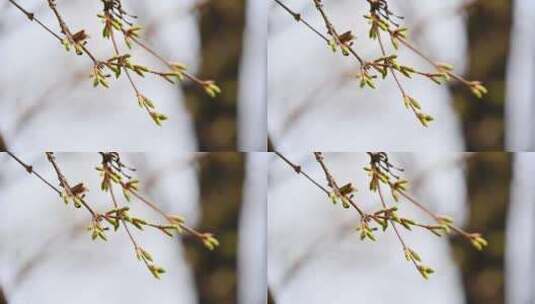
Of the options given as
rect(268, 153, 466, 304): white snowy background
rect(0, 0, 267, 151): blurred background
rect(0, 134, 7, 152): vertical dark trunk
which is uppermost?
rect(0, 0, 267, 151): blurred background

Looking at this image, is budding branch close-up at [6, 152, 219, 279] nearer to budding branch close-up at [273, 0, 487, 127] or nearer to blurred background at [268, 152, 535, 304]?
blurred background at [268, 152, 535, 304]

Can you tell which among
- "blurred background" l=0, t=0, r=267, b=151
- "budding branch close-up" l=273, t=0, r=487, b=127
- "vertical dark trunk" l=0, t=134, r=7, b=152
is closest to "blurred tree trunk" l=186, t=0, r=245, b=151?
"blurred background" l=0, t=0, r=267, b=151

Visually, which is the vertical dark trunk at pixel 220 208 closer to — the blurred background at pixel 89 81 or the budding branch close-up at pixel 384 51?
the blurred background at pixel 89 81

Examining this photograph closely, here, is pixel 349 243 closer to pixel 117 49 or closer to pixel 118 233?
pixel 118 233

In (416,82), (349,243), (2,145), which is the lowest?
(349,243)

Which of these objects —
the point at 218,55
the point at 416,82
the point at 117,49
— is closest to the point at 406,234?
the point at 416,82
